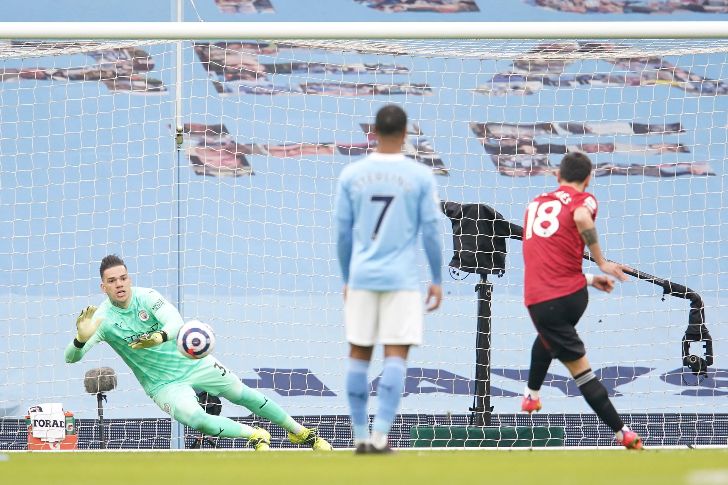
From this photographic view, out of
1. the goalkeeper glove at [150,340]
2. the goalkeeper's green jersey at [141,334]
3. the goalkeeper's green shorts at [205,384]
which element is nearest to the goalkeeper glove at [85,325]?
the goalkeeper's green jersey at [141,334]

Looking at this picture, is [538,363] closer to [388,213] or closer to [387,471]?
[388,213]

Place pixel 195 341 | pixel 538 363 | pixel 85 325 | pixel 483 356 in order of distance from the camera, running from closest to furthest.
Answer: pixel 538 363, pixel 195 341, pixel 85 325, pixel 483 356

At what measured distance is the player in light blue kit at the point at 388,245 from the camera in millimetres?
5895

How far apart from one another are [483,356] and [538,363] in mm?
1720

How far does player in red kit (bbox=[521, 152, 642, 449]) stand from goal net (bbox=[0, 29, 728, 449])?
3.14 metres

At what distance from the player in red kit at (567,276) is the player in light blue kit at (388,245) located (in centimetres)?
177

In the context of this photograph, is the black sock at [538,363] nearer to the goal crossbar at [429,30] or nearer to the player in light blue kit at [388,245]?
the player in light blue kit at [388,245]

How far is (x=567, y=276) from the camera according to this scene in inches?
299

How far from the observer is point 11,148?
1156cm

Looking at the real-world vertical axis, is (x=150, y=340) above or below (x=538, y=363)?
above

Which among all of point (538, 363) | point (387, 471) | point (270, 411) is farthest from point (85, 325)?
point (387, 471)

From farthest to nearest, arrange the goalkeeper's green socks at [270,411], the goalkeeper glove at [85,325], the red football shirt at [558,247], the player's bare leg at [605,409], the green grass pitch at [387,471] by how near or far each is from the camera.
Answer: the goalkeeper's green socks at [270,411]
the goalkeeper glove at [85,325]
the red football shirt at [558,247]
the player's bare leg at [605,409]
the green grass pitch at [387,471]

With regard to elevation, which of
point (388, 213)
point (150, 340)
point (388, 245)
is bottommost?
point (150, 340)

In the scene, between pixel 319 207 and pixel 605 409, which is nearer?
pixel 605 409
